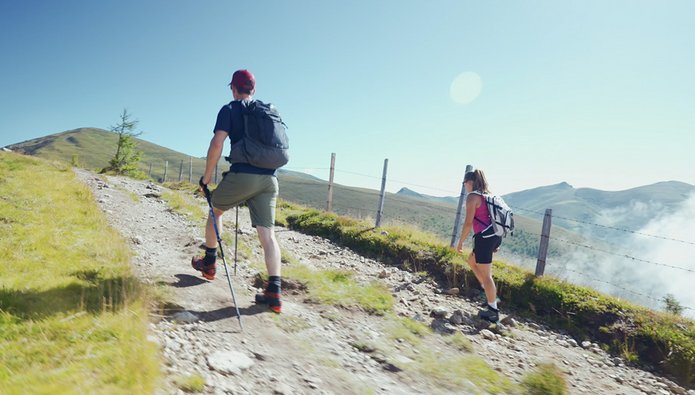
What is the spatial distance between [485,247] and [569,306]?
8.07ft

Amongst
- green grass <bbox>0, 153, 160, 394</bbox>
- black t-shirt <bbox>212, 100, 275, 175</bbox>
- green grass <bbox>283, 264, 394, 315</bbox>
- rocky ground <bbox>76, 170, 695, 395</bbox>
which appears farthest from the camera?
green grass <bbox>283, 264, 394, 315</bbox>

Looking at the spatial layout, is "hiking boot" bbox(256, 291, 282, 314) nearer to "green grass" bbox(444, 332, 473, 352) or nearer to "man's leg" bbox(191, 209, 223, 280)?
"man's leg" bbox(191, 209, 223, 280)

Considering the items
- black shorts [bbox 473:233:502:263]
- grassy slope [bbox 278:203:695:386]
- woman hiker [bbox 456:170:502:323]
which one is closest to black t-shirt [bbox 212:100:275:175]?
woman hiker [bbox 456:170:502:323]

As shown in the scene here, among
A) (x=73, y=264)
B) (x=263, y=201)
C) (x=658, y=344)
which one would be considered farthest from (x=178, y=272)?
(x=658, y=344)

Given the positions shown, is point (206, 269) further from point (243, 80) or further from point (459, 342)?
point (459, 342)

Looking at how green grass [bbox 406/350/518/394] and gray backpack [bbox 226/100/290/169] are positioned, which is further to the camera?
gray backpack [bbox 226/100/290/169]

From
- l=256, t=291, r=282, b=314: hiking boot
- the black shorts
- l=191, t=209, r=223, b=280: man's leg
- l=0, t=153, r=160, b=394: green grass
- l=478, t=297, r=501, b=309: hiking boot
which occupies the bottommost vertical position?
l=478, t=297, r=501, b=309: hiking boot

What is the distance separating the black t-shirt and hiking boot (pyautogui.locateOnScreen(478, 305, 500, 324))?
4180 millimetres

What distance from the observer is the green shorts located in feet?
13.2

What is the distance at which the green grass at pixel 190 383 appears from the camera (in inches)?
89.2

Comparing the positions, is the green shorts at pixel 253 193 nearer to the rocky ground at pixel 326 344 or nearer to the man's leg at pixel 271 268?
the man's leg at pixel 271 268

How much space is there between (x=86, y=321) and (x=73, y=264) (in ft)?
5.74

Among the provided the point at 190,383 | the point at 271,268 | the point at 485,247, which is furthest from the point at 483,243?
the point at 190,383

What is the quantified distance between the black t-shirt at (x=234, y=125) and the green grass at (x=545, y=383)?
11.8 feet
